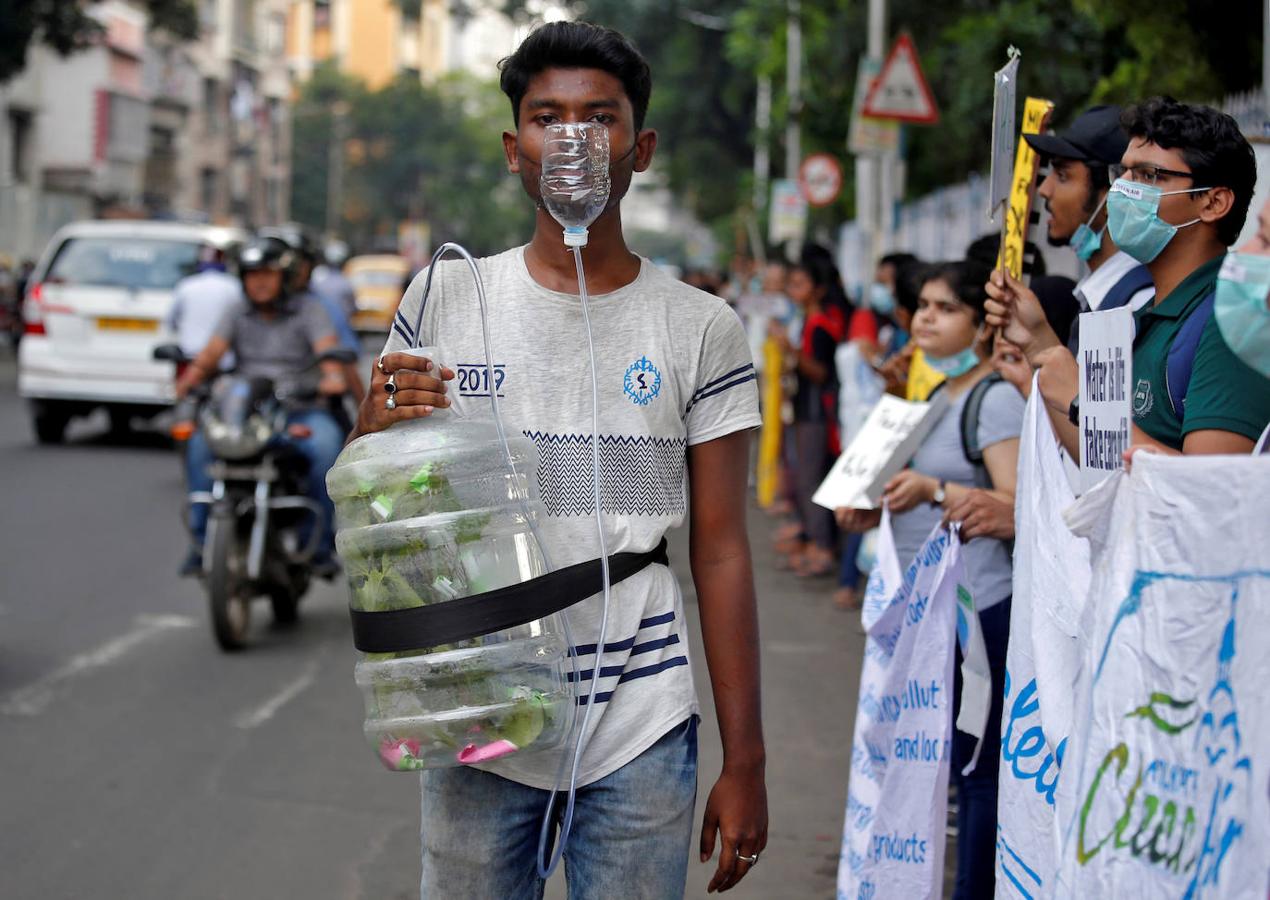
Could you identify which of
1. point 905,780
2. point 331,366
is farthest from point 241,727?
point 905,780

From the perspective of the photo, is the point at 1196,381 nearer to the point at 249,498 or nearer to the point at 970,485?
the point at 970,485

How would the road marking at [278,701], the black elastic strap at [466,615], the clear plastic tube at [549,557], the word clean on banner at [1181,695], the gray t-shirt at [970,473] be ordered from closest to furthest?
the word clean on banner at [1181,695] < the black elastic strap at [466,615] < the clear plastic tube at [549,557] < the gray t-shirt at [970,473] < the road marking at [278,701]

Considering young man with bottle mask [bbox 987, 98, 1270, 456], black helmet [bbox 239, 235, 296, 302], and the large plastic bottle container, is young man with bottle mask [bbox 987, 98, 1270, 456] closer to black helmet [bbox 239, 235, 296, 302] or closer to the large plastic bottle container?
→ the large plastic bottle container

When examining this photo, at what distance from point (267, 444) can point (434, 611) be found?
5.62 m

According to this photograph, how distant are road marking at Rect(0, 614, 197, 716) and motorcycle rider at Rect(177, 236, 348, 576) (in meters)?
0.43

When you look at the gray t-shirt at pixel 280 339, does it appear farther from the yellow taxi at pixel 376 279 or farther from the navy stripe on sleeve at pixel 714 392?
the yellow taxi at pixel 376 279

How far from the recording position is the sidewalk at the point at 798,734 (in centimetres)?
508

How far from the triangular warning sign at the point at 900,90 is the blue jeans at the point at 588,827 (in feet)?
34.9

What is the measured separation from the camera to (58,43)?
26.1 m

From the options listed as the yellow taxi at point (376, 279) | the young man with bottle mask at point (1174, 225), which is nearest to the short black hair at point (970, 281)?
the young man with bottle mask at point (1174, 225)

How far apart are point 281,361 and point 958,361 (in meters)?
4.41

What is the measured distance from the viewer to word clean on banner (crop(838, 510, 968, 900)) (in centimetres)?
400

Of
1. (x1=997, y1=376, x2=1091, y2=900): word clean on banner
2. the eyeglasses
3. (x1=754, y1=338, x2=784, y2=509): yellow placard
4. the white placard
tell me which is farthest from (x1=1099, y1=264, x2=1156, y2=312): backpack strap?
the white placard

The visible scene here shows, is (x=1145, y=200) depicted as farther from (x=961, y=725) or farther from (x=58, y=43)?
(x=58, y=43)
